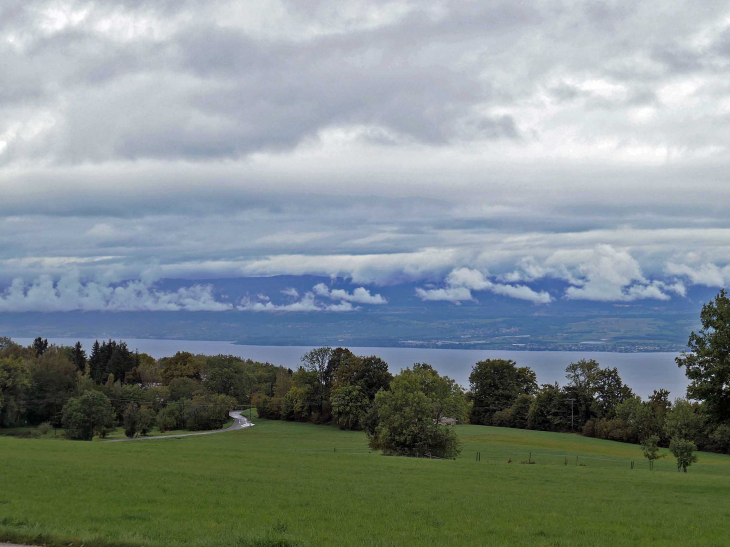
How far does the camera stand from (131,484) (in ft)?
66.7

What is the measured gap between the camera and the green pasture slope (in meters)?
13.5

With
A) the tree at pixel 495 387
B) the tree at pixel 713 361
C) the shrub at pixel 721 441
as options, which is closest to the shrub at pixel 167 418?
the tree at pixel 495 387

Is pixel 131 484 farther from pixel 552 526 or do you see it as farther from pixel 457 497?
pixel 552 526

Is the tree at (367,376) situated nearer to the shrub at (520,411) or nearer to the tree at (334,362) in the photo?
the tree at (334,362)

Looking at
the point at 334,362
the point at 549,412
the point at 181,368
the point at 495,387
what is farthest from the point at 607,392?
the point at 181,368

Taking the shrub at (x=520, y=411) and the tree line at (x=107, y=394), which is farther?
the shrub at (x=520, y=411)

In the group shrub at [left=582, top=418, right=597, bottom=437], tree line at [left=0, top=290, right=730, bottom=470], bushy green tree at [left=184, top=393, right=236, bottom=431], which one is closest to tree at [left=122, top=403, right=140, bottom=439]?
tree line at [left=0, top=290, right=730, bottom=470]

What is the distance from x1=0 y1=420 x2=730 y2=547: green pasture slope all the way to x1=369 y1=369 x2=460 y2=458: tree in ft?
47.7

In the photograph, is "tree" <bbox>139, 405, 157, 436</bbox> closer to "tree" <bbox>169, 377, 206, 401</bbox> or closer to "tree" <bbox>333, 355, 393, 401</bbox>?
"tree" <bbox>169, 377, 206, 401</bbox>

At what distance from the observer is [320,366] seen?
10869 cm

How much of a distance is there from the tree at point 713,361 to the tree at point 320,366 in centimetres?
8302

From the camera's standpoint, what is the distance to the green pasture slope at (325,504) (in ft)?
44.3

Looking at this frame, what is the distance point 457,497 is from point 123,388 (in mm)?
87889

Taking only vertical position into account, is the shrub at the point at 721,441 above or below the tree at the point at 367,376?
below
